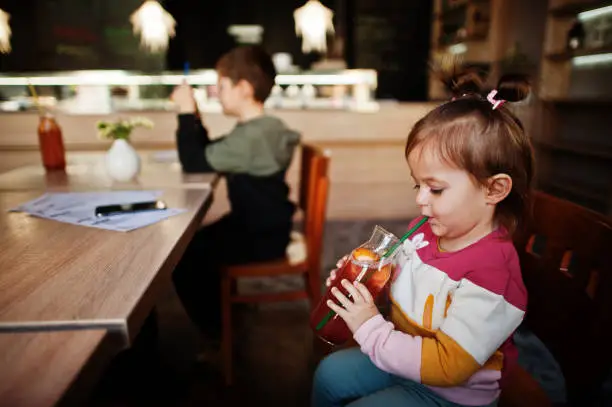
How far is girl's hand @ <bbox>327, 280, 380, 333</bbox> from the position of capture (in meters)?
0.77

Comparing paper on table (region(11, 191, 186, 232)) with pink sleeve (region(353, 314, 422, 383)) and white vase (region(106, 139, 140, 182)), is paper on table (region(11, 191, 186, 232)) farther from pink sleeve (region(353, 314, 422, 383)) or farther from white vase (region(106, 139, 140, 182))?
pink sleeve (region(353, 314, 422, 383))

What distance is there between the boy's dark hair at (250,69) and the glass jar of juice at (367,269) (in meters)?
1.18

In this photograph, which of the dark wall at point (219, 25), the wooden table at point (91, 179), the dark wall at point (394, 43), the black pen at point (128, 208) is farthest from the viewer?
the dark wall at point (394, 43)

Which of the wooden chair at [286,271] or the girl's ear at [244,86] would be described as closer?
the wooden chair at [286,271]

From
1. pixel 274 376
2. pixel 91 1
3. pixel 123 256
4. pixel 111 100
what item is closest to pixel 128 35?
pixel 91 1

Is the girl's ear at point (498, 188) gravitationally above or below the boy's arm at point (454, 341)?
above

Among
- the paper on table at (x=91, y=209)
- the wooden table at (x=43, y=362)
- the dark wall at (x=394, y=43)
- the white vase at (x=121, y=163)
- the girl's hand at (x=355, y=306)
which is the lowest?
the girl's hand at (x=355, y=306)

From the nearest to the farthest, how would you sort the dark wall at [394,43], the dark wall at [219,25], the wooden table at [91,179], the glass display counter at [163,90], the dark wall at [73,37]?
the wooden table at [91,179]
the glass display counter at [163,90]
the dark wall at [73,37]
the dark wall at [219,25]
the dark wall at [394,43]

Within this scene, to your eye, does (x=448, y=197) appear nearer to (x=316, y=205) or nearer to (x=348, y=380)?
(x=348, y=380)

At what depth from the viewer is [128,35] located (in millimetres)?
5312

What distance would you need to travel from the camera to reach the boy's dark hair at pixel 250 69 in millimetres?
1822

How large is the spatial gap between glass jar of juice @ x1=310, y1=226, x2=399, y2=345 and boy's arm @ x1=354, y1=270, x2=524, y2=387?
0.07m

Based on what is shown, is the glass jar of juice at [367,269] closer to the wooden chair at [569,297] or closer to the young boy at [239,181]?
the wooden chair at [569,297]

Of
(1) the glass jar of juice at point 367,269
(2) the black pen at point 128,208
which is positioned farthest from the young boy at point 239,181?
(1) the glass jar of juice at point 367,269
